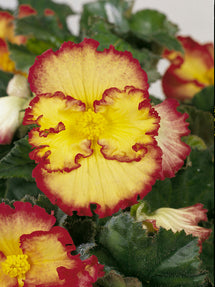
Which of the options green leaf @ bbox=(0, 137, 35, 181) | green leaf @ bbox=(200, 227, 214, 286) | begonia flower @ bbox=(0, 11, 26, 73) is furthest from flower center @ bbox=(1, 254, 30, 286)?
begonia flower @ bbox=(0, 11, 26, 73)

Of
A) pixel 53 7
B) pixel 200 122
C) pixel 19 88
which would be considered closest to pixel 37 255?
pixel 19 88

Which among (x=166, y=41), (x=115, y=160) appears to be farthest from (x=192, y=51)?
(x=115, y=160)

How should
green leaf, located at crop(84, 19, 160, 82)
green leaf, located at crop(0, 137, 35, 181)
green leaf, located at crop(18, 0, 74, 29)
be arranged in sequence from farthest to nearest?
1. green leaf, located at crop(18, 0, 74, 29)
2. green leaf, located at crop(84, 19, 160, 82)
3. green leaf, located at crop(0, 137, 35, 181)

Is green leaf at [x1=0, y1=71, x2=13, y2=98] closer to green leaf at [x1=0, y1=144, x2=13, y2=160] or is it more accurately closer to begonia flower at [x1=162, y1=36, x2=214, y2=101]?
green leaf at [x1=0, y1=144, x2=13, y2=160]

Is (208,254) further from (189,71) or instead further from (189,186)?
(189,71)

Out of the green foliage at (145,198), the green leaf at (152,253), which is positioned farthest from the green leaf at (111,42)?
the green leaf at (152,253)

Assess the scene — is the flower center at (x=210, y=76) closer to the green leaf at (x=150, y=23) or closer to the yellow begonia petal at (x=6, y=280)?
the green leaf at (x=150, y=23)
